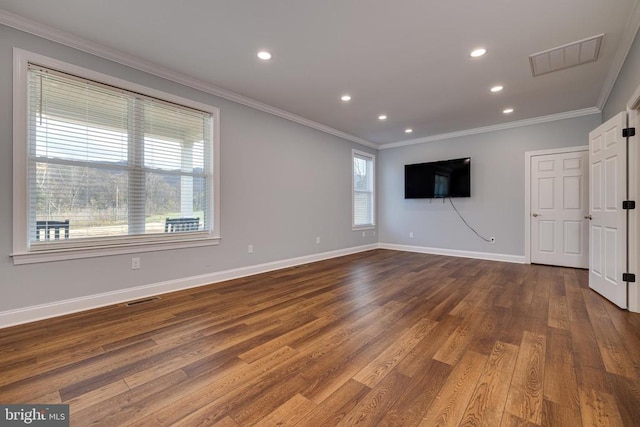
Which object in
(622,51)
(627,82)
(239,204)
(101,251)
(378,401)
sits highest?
(622,51)

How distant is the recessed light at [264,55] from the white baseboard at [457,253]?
510cm

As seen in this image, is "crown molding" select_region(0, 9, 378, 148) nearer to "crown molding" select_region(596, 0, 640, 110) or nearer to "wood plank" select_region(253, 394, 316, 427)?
"wood plank" select_region(253, 394, 316, 427)

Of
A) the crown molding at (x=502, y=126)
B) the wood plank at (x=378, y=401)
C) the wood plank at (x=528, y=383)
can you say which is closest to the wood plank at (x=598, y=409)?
the wood plank at (x=528, y=383)

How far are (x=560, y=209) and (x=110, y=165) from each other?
262 inches

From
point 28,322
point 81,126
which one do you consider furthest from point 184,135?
point 28,322

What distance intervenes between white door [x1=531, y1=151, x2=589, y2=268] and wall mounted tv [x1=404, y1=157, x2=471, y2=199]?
111 cm

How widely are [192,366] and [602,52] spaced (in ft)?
15.6

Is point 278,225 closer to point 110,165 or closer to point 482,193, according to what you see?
point 110,165

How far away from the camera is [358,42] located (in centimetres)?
275

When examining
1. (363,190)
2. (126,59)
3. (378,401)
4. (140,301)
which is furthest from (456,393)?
(363,190)

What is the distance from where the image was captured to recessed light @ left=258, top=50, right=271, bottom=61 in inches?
115

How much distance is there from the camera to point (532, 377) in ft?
5.56

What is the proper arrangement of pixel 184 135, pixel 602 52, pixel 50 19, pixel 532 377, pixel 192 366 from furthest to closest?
pixel 184 135 < pixel 602 52 < pixel 50 19 < pixel 192 366 < pixel 532 377

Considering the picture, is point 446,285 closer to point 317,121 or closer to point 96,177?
point 317,121
